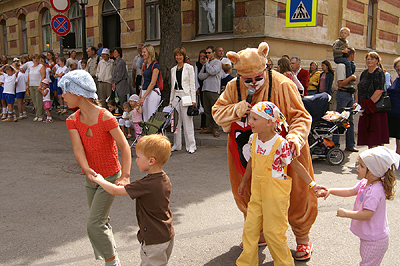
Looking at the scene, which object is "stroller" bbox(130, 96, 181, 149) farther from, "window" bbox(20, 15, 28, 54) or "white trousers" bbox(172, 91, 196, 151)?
"window" bbox(20, 15, 28, 54)

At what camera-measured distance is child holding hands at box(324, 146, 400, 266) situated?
2.61 meters

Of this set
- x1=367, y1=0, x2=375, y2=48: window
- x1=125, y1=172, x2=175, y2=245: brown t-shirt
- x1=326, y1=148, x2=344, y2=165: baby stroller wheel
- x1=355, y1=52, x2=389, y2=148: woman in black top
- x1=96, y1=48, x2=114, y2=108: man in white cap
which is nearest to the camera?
x1=125, y1=172, x2=175, y2=245: brown t-shirt

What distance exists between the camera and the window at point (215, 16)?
12203 millimetres

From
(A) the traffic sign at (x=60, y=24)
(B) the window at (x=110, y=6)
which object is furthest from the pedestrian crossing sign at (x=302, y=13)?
(B) the window at (x=110, y=6)

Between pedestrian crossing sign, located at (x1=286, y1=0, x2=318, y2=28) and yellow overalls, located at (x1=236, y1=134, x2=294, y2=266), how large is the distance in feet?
20.8

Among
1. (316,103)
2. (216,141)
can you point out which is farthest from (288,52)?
(316,103)

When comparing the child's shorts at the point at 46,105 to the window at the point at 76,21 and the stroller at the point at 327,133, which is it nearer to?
the window at the point at 76,21

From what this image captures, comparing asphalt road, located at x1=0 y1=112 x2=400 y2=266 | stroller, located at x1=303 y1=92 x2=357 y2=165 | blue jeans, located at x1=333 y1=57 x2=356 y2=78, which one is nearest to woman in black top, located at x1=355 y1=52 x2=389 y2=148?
stroller, located at x1=303 y1=92 x2=357 y2=165

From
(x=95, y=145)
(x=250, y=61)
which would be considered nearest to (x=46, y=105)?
(x=95, y=145)

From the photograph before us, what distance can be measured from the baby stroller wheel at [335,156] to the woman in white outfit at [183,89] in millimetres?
2738

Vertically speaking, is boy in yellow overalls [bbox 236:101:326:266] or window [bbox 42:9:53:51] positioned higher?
window [bbox 42:9:53:51]

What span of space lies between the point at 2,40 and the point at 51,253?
2630cm

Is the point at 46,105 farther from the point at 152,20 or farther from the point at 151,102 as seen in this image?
the point at 151,102

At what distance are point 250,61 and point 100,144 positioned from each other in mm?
1432
